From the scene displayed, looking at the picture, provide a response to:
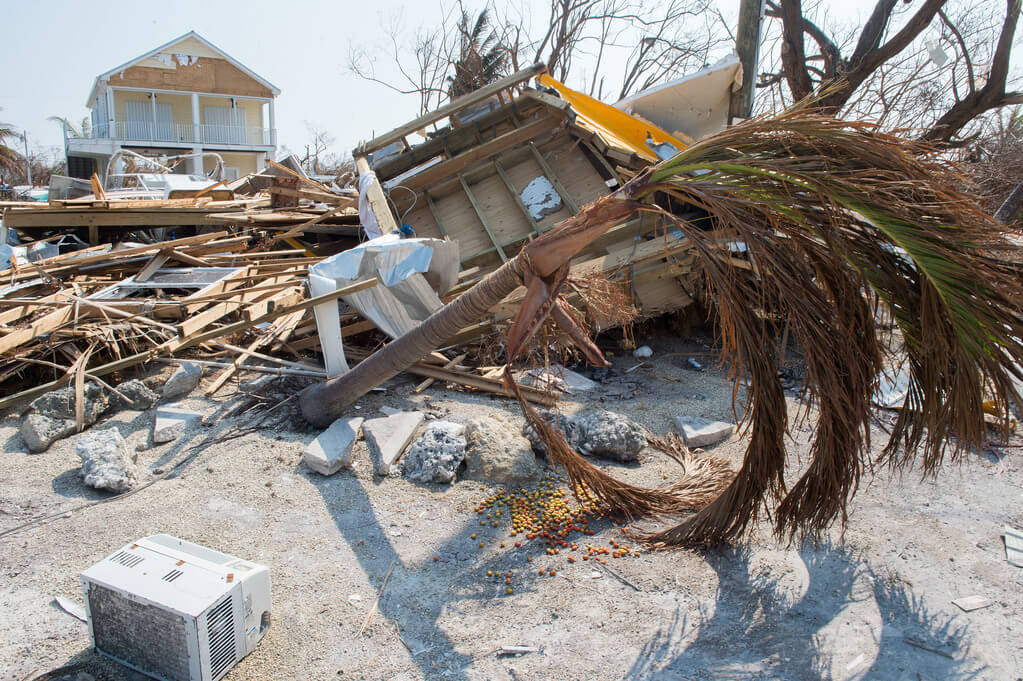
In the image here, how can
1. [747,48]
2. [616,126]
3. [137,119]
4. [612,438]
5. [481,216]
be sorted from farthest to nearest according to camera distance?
[137,119], [747,48], [616,126], [481,216], [612,438]

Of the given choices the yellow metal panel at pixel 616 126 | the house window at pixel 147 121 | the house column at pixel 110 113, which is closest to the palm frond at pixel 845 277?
the yellow metal panel at pixel 616 126

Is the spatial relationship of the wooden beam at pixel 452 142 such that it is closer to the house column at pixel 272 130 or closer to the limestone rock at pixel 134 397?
the limestone rock at pixel 134 397

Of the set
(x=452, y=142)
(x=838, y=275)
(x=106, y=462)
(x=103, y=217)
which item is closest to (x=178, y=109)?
(x=103, y=217)

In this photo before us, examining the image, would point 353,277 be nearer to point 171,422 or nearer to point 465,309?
point 171,422

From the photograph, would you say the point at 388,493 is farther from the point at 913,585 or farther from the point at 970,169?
the point at 970,169

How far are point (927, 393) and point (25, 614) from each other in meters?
4.32

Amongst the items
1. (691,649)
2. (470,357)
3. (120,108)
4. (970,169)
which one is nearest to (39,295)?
(470,357)

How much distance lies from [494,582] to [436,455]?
1.13 meters

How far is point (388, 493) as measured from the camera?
4066mm

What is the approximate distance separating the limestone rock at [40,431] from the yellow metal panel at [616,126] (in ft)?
20.0

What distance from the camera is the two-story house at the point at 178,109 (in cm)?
2664

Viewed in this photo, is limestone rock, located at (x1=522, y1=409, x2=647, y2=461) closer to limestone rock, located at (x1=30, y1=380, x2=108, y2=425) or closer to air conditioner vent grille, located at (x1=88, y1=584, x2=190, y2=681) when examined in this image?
air conditioner vent grille, located at (x1=88, y1=584, x2=190, y2=681)

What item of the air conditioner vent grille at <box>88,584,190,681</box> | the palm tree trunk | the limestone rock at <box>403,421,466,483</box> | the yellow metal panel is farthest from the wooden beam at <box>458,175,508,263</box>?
the air conditioner vent grille at <box>88,584,190,681</box>

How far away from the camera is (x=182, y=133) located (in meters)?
27.9
